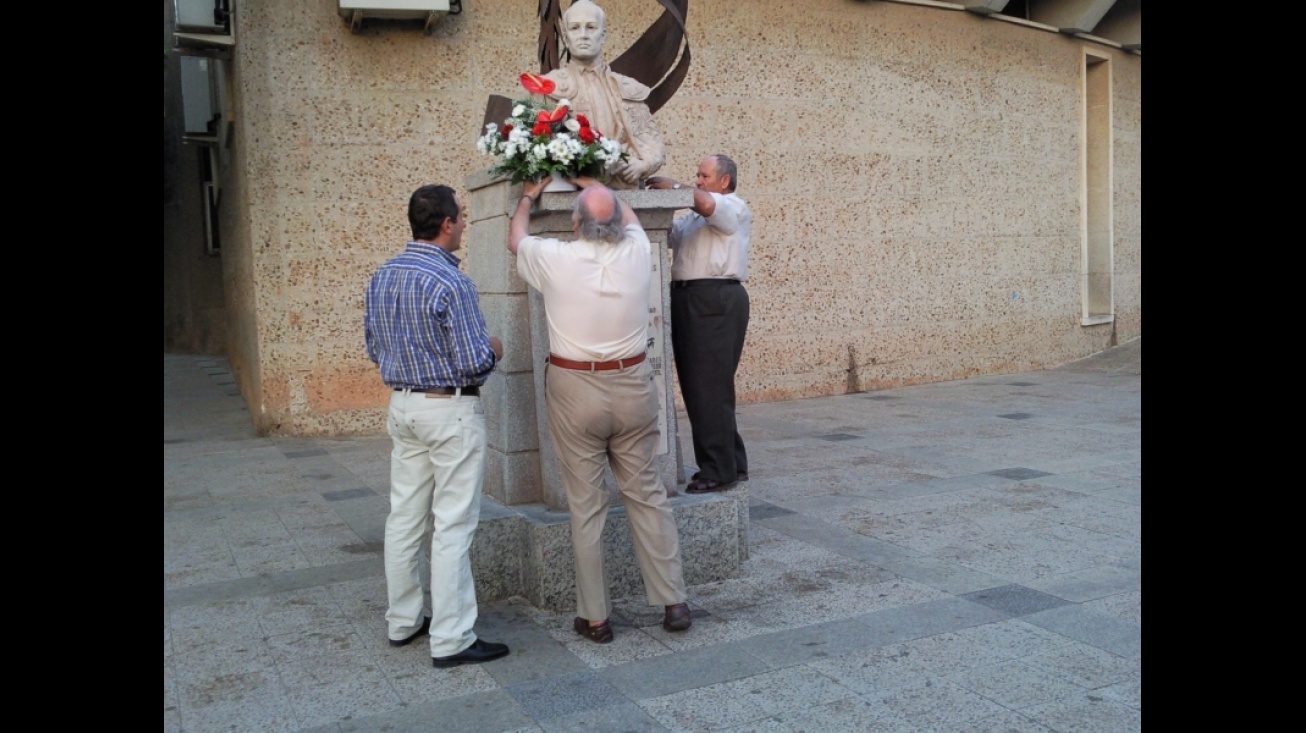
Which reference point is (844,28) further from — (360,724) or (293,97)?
(360,724)

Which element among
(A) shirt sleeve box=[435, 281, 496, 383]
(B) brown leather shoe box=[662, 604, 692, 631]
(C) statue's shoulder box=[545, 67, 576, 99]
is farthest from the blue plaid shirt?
(C) statue's shoulder box=[545, 67, 576, 99]

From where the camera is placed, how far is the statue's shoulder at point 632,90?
5.43 metres

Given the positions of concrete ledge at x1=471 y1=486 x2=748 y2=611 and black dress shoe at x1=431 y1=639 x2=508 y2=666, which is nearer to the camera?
black dress shoe at x1=431 y1=639 x2=508 y2=666

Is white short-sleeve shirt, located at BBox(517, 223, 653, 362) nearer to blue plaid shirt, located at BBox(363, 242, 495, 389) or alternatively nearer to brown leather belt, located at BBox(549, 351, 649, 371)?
brown leather belt, located at BBox(549, 351, 649, 371)

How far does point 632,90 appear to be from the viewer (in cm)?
547

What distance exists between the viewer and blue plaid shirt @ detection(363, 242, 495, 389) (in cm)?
417

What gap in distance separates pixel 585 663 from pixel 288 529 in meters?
2.97

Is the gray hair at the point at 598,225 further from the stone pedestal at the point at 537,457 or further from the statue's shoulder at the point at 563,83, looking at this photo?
the statue's shoulder at the point at 563,83

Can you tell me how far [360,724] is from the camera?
3781 mm

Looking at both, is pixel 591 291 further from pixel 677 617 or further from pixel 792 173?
pixel 792 173

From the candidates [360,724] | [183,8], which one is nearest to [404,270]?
[360,724]

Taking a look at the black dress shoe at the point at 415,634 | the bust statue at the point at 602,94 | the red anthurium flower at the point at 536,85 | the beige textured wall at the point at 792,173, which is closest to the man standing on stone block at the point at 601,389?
the black dress shoe at the point at 415,634

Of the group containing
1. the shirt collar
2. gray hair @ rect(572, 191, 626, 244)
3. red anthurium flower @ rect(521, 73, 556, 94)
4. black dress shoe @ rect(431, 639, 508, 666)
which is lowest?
black dress shoe @ rect(431, 639, 508, 666)
